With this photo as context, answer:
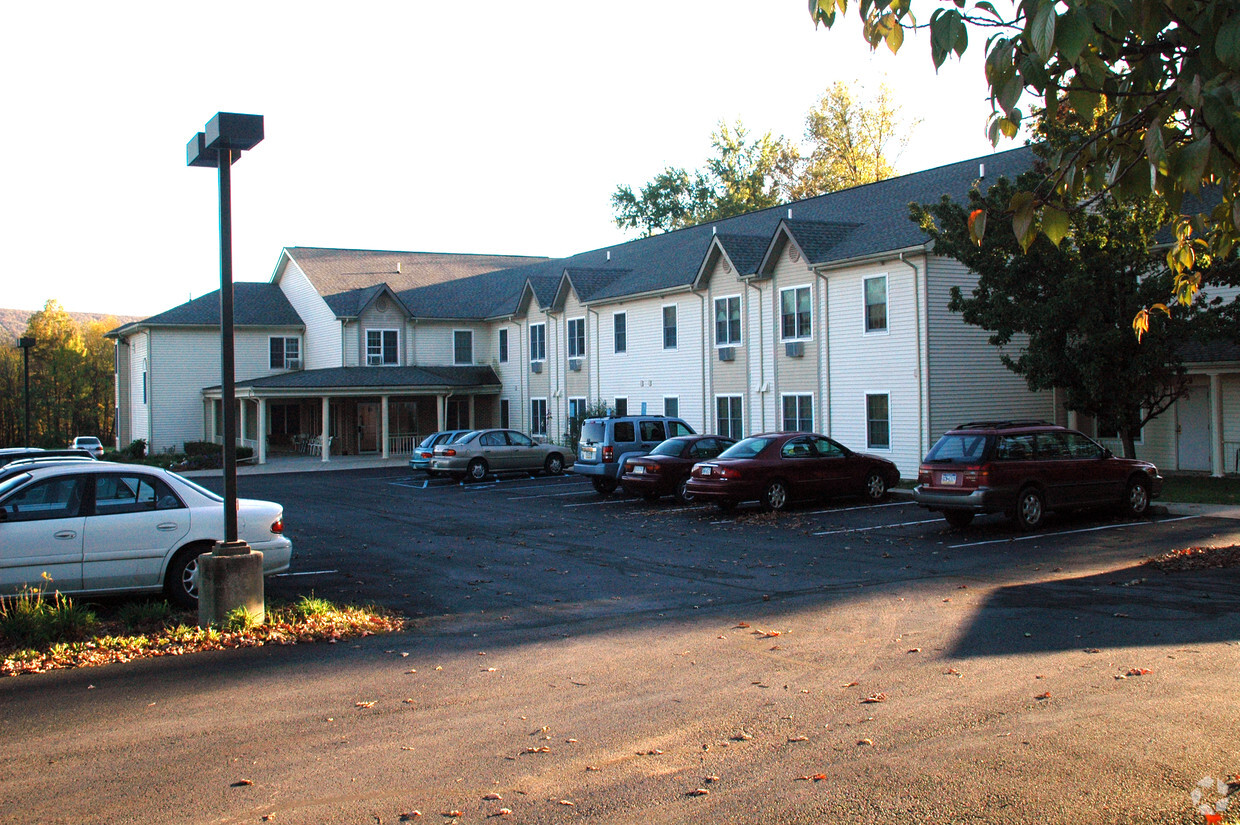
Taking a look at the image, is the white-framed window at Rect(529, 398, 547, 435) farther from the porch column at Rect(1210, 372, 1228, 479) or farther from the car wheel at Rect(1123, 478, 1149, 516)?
the car wheel at Rect(1123, 478, 1149, 516)

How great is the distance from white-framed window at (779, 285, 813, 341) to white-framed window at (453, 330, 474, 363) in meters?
21.0

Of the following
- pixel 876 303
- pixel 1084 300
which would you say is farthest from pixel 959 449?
pixel 876 303

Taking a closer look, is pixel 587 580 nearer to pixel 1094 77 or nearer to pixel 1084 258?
pixel 1094 77

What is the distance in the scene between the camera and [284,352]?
1898 inches

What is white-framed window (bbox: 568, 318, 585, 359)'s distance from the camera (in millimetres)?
39719

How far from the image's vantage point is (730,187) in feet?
219

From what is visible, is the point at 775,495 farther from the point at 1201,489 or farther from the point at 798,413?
the point at 798,413

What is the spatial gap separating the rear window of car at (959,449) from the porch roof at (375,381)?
2858 cm

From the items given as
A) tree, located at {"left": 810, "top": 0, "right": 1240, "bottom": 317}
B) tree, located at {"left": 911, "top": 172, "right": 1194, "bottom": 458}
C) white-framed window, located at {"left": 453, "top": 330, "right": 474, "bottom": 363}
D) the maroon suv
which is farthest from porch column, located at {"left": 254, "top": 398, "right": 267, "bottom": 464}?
tree, located at {"left": 810, "top": 0, "right": 1240, "bottom": 317}

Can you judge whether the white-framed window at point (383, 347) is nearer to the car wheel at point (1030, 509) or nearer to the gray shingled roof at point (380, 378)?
the gray shingled roof at point (380, 378)

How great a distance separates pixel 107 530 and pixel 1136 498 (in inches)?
632

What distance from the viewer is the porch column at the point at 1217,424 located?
23547 mm

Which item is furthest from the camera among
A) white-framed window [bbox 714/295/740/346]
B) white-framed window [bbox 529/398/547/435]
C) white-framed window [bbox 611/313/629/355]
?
white-framed window [bbox 529/398/547/435]

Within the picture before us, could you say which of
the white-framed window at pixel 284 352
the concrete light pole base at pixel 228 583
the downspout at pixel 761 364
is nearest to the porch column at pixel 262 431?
the white-framed window at pixel 284 352
